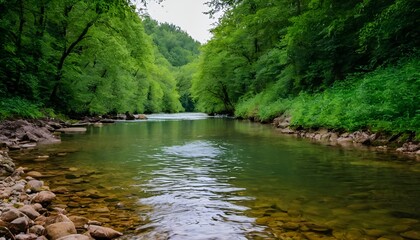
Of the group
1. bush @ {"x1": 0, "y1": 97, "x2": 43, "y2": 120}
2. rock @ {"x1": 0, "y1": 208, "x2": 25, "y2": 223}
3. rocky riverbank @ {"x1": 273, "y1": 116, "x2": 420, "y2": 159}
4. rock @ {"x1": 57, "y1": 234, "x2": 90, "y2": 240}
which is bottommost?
rock @ {"x1": 57, "y1": 234, "x2": 90, "y2": 240}

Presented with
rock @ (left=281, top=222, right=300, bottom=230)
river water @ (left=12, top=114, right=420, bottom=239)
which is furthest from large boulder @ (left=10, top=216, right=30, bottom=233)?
rock @ (left=281, top=222, right=300, bottom=230)

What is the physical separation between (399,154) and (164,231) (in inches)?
295

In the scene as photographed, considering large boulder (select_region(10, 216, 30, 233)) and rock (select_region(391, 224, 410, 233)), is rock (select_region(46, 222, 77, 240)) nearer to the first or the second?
A: large boulder (select_region(10, 216, 30, 233))

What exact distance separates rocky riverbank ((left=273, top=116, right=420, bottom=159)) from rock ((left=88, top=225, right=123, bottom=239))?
7.75 metres

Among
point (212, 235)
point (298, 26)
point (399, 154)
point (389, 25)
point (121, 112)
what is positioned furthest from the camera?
point (121, 112)

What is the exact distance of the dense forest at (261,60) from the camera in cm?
1241

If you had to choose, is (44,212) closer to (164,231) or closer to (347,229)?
(164,231)

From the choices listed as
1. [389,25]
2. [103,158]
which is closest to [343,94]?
[389,25]

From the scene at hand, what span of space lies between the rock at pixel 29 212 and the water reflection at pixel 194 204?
135 centimetres

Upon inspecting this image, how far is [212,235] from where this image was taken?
397cm

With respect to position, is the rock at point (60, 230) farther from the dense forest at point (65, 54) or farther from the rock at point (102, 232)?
the dense forest at point (65, 54)

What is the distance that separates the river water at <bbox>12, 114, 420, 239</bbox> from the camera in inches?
164

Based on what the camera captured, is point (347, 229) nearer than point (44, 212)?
Yes

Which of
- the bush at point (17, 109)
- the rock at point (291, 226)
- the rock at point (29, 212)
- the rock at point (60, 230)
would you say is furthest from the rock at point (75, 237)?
the bush at point (17, 109)
